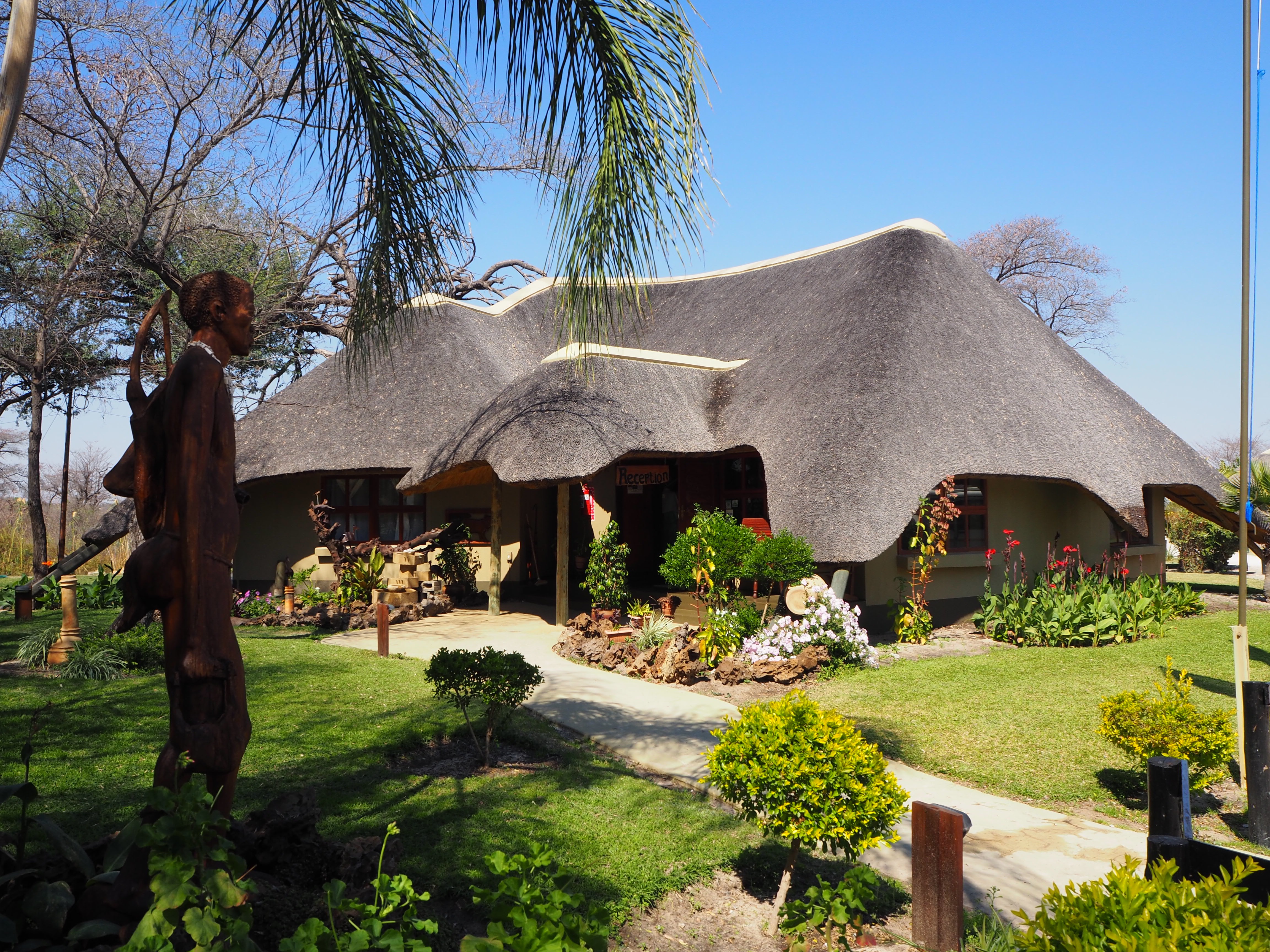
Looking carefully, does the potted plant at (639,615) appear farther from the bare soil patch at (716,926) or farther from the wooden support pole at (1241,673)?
the bare soil patch at (716,926)

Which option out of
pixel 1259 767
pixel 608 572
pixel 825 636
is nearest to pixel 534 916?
pixel 1259 767

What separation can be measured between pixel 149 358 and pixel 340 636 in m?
8.24

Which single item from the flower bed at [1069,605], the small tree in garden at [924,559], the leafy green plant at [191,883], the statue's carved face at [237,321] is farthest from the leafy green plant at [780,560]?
the leafy green plant at [191,883]

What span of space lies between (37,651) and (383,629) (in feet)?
Result: 11.4

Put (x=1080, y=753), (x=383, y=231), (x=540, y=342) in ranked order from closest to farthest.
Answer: (x=383, y=231) → (x=1080, y=753) → (x=540, y=342)

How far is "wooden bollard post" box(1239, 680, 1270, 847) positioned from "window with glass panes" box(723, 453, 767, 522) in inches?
375

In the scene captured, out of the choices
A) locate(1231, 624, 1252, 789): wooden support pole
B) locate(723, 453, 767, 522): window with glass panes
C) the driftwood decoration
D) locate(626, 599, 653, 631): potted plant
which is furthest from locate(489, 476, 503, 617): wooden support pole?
locate(1231, 624, 1252, 789): wooden support pole

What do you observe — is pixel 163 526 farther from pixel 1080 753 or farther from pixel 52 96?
pixel 52 96

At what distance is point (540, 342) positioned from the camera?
19.1m

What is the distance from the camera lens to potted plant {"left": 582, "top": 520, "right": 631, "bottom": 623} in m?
12.2

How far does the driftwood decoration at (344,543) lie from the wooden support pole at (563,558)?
262 centimetres

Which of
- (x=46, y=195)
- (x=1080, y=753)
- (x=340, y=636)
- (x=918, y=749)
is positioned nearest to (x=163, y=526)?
(x=918, y=749)

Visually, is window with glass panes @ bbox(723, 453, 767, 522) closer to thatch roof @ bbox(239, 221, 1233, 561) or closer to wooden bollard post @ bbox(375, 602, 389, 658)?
thatch roof @ bbox(239, 221, 1233, 561)

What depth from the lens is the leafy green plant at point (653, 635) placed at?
34.9 ft
